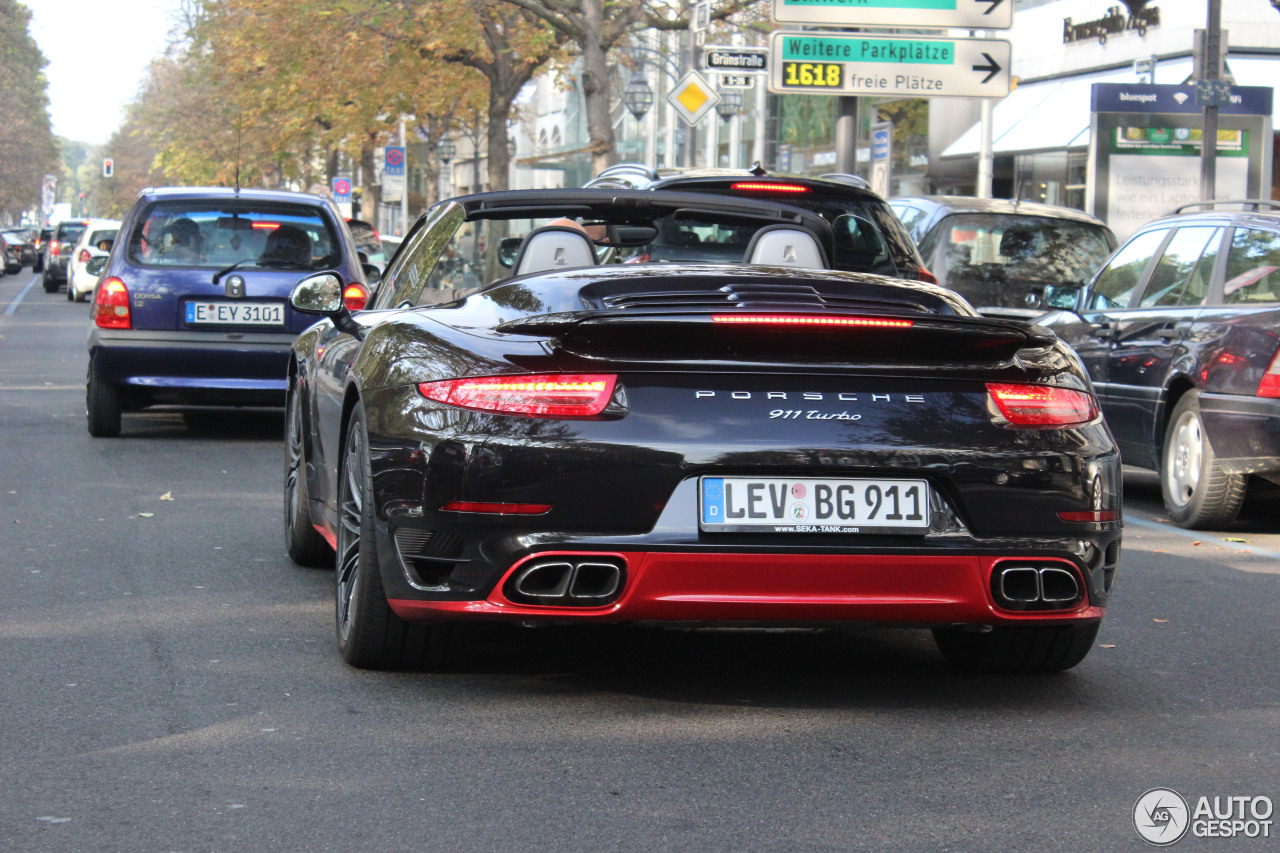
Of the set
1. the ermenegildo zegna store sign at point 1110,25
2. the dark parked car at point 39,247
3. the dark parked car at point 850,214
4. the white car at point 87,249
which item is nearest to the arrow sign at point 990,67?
the dark parked car at point 850,214

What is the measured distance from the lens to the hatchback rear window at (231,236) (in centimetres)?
1238

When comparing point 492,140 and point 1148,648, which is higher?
point 492,140

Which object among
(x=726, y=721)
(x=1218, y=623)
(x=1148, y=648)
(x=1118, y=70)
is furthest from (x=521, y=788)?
Result: (x=1118, y=70)

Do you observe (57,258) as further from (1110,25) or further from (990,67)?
(990,67)

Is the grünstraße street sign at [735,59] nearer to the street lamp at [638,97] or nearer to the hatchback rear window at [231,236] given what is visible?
the hatchback rear window at [231,236]

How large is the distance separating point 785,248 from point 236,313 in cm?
656

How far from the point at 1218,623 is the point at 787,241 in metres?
2.02

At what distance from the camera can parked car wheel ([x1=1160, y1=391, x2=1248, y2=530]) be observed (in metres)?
9.05

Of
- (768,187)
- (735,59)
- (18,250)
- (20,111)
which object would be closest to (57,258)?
(18,250)

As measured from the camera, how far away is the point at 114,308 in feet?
39.5

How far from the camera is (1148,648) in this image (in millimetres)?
5941

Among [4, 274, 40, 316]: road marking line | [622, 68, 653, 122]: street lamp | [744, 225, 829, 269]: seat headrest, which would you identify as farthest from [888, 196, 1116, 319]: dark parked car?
[4, 274, 40, 316]: road marking line

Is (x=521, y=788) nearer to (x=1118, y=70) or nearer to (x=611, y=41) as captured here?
(x=611, y=41)

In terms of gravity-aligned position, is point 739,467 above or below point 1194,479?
above
